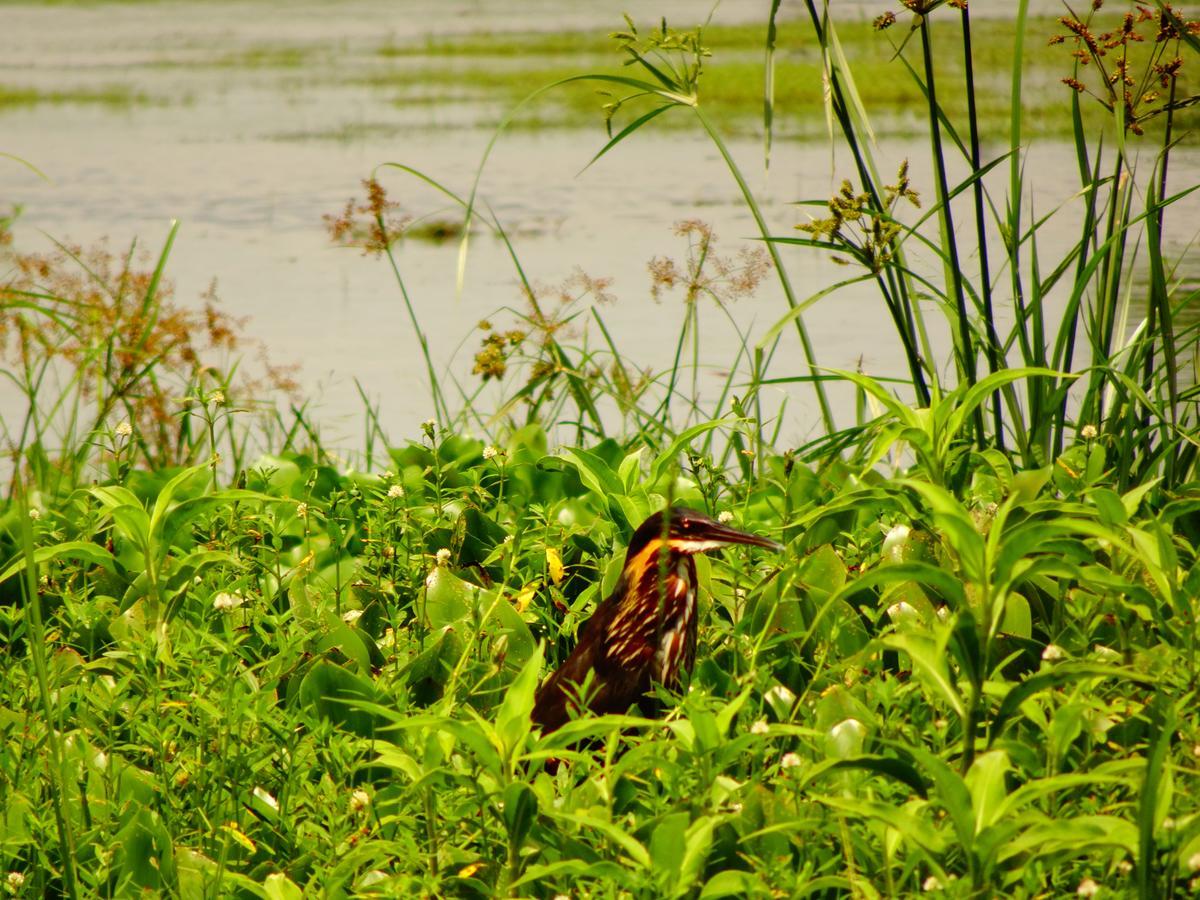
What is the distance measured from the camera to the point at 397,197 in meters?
6.49

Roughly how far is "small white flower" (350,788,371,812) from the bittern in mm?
408

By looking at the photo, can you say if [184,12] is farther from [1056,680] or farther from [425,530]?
[1056,680]

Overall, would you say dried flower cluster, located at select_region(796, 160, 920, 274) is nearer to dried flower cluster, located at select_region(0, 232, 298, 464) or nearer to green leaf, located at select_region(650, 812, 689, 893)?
green leaf, located at select_region(650, 812, 689, 893)

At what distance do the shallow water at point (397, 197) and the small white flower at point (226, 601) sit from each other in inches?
67.0

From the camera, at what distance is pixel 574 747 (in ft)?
7.67

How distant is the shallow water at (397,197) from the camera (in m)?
4.98

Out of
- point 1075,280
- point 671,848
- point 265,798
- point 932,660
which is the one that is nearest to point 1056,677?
point 932,660

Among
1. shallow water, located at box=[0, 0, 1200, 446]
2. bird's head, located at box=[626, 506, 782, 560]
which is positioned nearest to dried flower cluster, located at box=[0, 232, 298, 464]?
shallow water, located at box=[0, 0, 1200, 446]

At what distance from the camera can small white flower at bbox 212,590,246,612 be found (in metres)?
2.44

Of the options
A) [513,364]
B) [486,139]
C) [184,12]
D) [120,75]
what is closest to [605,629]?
[513,364]

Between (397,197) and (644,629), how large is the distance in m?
4.55

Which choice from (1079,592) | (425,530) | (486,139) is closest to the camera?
(1079,592)

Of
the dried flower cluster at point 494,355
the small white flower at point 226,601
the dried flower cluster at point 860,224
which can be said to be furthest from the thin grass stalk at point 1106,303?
the small white flower at point 226,601

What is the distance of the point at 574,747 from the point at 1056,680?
0.91 metres
